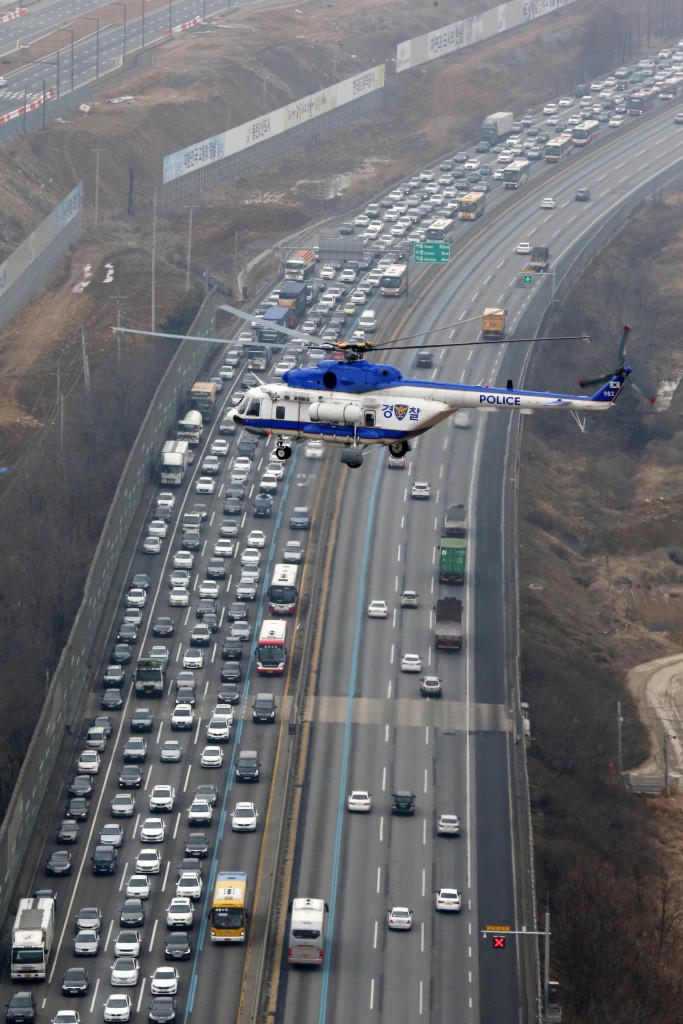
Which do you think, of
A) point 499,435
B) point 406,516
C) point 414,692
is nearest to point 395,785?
point 414,692

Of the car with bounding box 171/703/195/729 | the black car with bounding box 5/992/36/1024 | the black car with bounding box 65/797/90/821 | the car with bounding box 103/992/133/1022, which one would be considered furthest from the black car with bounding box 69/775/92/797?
the car with bounding box 103/992/133/1022

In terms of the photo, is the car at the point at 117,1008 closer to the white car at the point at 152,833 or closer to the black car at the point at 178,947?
the black car at the point at 178,947

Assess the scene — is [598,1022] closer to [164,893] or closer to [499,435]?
[164,893]

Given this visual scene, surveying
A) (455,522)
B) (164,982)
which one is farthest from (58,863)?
(455,522)

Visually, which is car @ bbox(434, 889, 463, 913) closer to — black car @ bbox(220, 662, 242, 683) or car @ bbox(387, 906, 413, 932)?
car @ bbox(387, 906, 413, 932)

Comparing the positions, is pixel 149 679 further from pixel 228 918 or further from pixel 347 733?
pixel 228 918
